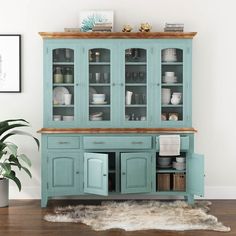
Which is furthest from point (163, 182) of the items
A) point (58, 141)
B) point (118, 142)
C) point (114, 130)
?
point (58, 141)

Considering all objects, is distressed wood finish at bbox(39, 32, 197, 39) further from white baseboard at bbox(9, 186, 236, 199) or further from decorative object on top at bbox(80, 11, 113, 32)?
white baseboard at bbox(9, 186, 236, 199)

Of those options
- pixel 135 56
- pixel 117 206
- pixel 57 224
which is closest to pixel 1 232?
pixel 57 224

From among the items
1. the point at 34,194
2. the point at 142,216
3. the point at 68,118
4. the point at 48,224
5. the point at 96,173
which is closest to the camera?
the point at 48,224

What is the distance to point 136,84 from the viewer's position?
509cm

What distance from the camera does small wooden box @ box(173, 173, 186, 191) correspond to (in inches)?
201

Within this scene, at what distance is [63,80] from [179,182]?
1.73 m

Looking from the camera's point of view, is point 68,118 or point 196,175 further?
point 68,118

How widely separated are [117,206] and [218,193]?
1.32 m

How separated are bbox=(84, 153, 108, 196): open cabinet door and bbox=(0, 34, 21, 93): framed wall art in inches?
49.5

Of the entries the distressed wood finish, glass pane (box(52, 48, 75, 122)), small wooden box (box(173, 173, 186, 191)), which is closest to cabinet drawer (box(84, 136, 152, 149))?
glass pane (box(52, 48, 75, 122))

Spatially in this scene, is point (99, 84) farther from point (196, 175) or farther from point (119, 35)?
point (196, 175)

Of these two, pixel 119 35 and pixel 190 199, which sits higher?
pixel 119 35

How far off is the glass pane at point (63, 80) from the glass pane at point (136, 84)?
0.61 metres

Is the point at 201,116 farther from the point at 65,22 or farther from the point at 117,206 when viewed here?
the point at 65,22
